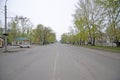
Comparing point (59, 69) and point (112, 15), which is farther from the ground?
point (112, 15)

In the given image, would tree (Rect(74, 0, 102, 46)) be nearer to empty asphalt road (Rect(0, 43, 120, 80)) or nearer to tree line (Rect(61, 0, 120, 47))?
tree line (Rect(61, 0, 120, 47))

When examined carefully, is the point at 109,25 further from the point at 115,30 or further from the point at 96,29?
the point at 96,29

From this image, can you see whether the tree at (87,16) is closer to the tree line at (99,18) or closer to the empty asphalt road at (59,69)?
the tree line at (99,18)

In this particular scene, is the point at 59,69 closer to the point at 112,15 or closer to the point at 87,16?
the point at 112,15

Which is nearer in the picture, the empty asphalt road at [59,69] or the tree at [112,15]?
the empty asphalt road at [59,69]

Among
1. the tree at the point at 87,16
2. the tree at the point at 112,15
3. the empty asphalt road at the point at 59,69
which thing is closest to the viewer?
the empty asphalt road at the point at 59,69

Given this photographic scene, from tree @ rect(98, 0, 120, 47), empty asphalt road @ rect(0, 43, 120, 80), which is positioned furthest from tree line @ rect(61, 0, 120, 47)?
empty asphalt road @ rect(0, 43, 120, 80)

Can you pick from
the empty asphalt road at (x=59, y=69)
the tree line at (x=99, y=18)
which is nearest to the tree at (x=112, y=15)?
the tree line at (x=99, y=18)

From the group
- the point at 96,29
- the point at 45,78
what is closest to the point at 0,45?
the point at 96,29

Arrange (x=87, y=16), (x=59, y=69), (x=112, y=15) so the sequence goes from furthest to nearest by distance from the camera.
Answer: (x=87, y=16), (x=112, y=15), (x=59, y=69)

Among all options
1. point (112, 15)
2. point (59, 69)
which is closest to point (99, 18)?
point (112, 15)

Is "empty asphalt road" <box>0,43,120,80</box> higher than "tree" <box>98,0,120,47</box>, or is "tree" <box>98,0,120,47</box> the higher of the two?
"tree" <box>98,0,120,47</box>

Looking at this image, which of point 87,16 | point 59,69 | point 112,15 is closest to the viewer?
point 59,69

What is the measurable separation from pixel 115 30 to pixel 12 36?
5295cm
